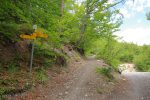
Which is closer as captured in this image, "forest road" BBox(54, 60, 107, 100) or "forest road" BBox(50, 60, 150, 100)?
"forest road" BBox(54, 60, 107, 100)

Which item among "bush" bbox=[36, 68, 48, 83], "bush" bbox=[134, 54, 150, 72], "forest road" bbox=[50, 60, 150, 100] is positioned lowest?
"bush" bbox=[134, 54, 150, 72]

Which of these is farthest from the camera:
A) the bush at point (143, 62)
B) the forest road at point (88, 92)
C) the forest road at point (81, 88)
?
the bush at point (143, 62)

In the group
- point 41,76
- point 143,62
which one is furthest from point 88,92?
point 143,62

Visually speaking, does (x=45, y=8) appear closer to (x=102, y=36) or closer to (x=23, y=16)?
(x=23, y=16)

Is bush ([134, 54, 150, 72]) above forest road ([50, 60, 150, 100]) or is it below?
below

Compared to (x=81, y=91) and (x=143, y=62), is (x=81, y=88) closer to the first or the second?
(x=81, y=91)

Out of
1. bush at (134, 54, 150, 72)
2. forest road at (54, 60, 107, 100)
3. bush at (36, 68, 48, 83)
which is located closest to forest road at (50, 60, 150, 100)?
forest road at (54, 60, 107, 100)

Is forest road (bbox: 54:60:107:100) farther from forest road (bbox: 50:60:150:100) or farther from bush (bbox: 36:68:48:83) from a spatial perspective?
bush (bbox: 36:68:48:83)

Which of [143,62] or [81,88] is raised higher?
[81,88]

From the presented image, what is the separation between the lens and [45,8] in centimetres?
1295

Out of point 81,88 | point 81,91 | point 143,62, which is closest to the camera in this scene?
point 81,91

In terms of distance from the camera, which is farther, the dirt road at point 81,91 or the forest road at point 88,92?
the forest road at point 88,92

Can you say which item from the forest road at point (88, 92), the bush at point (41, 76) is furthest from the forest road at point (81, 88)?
the bush at point (41, 76)

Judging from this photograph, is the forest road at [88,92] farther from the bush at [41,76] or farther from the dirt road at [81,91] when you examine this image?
the bush at [41,76]
